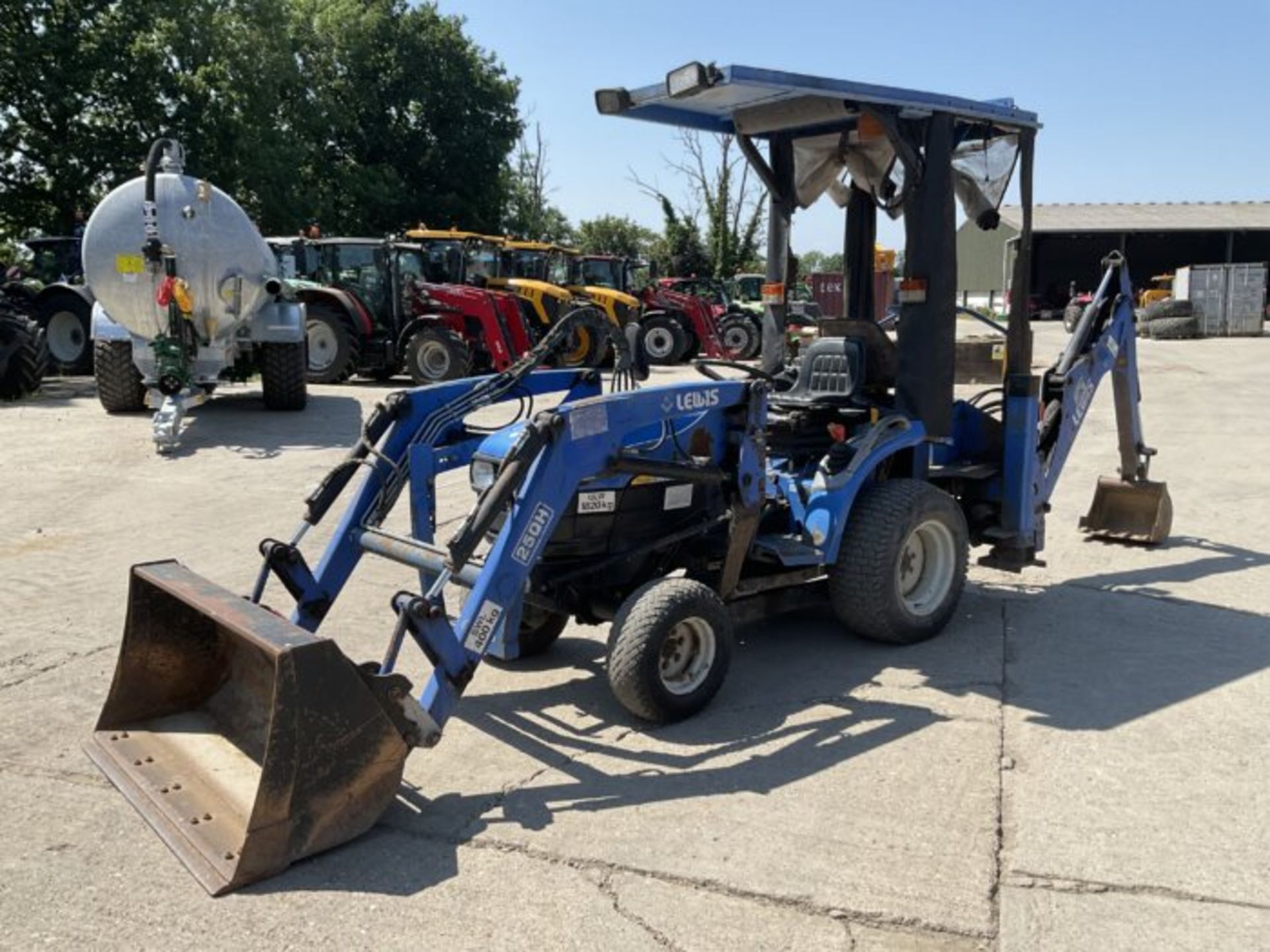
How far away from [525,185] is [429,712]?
45.6 metres

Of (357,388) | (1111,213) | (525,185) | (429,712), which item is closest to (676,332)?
(357,388)

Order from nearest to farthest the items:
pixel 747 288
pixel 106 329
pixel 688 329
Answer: pixel 106 329 → pixel 688 329 → pixel 747 288

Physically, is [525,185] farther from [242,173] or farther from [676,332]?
[676,332]

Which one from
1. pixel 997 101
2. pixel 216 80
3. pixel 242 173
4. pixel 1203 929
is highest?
pixel 216 80

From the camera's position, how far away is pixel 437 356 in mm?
17234

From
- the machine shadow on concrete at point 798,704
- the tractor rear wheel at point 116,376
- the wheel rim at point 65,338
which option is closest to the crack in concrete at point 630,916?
the machine shadow on concrete at point 798,704

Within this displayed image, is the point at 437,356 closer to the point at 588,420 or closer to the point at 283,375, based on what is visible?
the point at 283,375

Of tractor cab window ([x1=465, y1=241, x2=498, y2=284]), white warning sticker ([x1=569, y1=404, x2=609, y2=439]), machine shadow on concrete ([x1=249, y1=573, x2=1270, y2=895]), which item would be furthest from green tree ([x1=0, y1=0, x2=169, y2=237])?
white warning sticker ([x1=569, y1=404, x2=609, y2=439])

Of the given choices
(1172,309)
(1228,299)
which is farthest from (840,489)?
(1228,299)

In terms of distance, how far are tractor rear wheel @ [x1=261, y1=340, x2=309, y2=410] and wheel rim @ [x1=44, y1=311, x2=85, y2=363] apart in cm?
614

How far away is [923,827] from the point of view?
12.4ft

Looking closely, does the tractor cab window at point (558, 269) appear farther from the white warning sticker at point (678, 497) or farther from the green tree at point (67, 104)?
the white warning sticker at point (678, 497)

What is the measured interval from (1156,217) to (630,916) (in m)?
53.0

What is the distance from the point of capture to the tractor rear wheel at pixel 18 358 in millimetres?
14375
